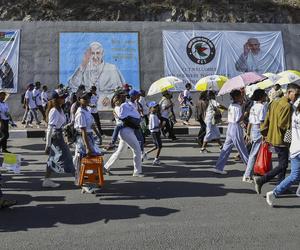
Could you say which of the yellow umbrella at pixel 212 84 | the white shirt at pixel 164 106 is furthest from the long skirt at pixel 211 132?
the yellow umbrella at pixel 212 84

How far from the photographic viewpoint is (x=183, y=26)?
70.4 feet

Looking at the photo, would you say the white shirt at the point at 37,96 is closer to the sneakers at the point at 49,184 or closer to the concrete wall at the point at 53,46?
the concrete wall at the point at 53,46

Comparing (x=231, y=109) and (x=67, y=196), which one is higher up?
(x=231, y=109)

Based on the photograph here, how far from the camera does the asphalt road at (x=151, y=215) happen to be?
17.6ft

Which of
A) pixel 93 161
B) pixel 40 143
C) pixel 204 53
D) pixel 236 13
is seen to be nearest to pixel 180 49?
pixel 204 53

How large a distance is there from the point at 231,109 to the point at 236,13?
50.5ft

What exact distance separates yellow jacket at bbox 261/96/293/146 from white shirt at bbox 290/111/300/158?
17.5 inches

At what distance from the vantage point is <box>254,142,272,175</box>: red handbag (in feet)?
25.6

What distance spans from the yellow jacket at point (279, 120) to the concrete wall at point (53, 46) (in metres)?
13.9

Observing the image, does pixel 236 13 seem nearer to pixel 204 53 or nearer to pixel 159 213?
pixel 204 53

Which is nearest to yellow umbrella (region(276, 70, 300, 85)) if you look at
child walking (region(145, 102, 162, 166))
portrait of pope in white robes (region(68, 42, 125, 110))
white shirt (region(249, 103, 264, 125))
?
child walking (region(145, 102, 162, 166))

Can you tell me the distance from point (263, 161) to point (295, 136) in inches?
56.2

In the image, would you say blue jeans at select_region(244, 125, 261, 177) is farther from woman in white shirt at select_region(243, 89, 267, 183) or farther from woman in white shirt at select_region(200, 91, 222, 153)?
woman in white shirt at select_region(200, 91, 222, 153)

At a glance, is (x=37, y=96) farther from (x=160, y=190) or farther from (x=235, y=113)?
(x=160, y=190)
